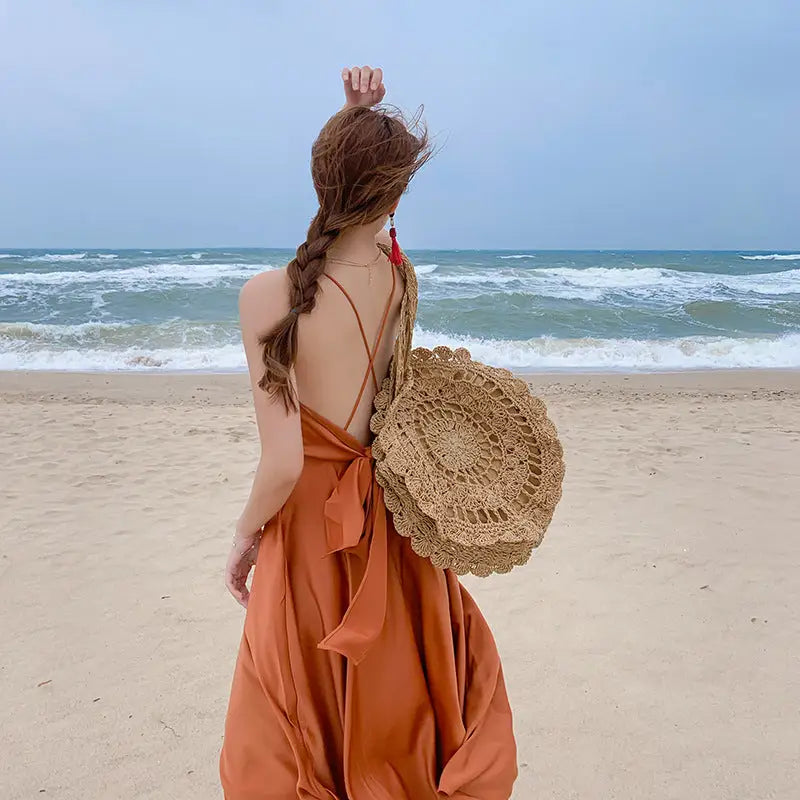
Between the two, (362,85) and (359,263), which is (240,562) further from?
(362,85)

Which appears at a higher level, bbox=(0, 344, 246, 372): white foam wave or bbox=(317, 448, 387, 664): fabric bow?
bbox=(317, 448, 387, 664): fabric bow

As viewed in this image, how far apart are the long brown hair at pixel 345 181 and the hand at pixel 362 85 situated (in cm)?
15

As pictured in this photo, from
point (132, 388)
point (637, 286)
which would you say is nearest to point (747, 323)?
point (637, 286)

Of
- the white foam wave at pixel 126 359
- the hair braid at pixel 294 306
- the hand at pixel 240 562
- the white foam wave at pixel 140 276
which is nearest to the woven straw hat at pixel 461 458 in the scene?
the hair braid at pixel 294 306

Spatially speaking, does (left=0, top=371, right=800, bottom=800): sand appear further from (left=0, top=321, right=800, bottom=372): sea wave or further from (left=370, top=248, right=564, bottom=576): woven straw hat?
(left=0, top=321, right=800, bottom=372): sea wave

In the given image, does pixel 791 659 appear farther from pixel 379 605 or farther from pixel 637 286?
pixel 637 286

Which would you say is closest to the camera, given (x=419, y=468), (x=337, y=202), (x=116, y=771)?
(x=337, y=202)

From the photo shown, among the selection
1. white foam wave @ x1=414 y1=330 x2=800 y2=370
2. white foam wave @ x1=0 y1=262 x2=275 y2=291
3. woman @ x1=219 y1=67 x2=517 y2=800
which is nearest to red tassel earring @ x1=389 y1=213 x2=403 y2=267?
woman @ x1=219 y1=67 x2=517 y2=800

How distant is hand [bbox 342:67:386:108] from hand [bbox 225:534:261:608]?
88 cm

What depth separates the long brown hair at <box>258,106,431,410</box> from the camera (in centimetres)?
119

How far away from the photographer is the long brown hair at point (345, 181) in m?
1.19

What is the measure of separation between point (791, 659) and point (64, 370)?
8.65 metres

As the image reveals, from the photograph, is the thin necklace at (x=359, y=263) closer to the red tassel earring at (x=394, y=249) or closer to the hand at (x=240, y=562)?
the red tassel earring at (x=394, y=249)

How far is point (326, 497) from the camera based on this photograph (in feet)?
4.61
